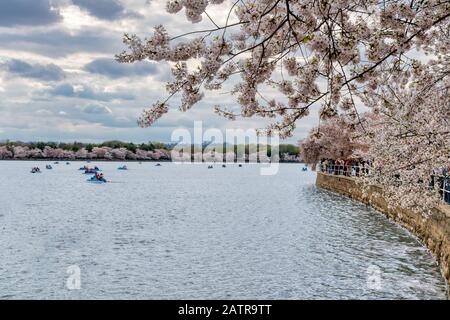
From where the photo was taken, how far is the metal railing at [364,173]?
1977 cm

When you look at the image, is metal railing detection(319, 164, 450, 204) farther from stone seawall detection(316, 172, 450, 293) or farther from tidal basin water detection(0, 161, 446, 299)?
tidal basin water detection(0, 161, 446, 299)

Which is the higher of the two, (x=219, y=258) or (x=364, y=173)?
(x=364, y=173)

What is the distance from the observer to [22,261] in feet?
67.9

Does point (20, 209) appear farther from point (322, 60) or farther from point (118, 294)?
point (322, 60)

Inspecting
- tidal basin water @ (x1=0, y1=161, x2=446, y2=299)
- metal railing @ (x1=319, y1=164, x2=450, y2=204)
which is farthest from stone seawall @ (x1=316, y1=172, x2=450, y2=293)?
metal railing @ (x1=319, y1=164, x2=450, y2=204)

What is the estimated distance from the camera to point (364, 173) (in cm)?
2386

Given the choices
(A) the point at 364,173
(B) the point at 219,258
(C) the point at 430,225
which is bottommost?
(B) the point at 219,258

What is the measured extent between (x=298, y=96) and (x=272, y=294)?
318 inches

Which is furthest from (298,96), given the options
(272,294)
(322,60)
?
(272,294)

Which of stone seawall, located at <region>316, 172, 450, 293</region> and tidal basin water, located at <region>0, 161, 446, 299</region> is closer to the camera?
tidal basin water, located at <region>0, 161, 446, 299</region>

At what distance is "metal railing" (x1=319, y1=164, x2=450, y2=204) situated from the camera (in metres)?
19.8

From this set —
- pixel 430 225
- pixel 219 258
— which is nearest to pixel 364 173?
pixel 430 225

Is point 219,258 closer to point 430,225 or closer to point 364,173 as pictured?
point 364,173

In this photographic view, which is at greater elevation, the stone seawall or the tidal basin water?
the stone seawall
